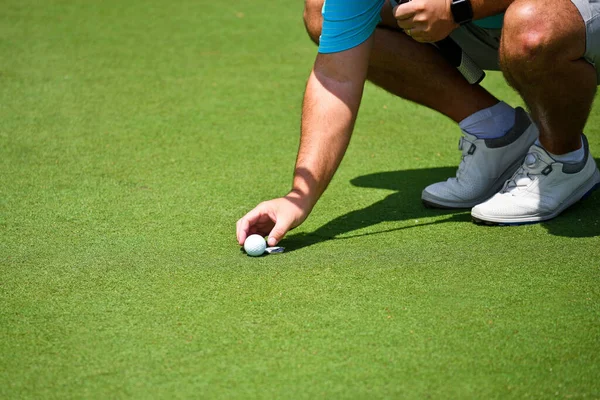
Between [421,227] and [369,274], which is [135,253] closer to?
[369,274]

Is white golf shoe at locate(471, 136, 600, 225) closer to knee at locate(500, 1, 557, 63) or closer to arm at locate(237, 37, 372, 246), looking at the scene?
knee at locate(500, 1, 557, 63)

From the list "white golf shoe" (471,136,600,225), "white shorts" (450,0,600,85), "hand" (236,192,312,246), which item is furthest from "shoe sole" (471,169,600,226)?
"hand" (236,192,312,246)

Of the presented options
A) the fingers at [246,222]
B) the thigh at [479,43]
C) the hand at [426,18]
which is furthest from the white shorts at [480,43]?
the fingers at [246,222]

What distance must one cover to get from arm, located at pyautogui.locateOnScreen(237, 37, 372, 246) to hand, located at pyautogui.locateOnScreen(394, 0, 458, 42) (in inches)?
7.5

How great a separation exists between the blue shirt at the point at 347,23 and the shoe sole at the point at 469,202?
61cm

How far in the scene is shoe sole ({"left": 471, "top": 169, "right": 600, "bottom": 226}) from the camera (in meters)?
2.47

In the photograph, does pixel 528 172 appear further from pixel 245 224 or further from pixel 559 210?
pixel 245 224

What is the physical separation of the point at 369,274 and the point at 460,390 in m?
0.57

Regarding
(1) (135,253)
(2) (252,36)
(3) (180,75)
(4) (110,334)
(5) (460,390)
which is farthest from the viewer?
(2) (252,36)

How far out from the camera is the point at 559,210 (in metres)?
2.51

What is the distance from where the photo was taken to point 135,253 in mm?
2287

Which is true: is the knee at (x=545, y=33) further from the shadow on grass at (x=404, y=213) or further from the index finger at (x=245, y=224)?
the index finger at (x=245, y=224)

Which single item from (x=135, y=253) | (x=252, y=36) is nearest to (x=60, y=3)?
(x=252, y=36)

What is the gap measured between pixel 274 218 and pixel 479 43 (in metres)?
1.08
